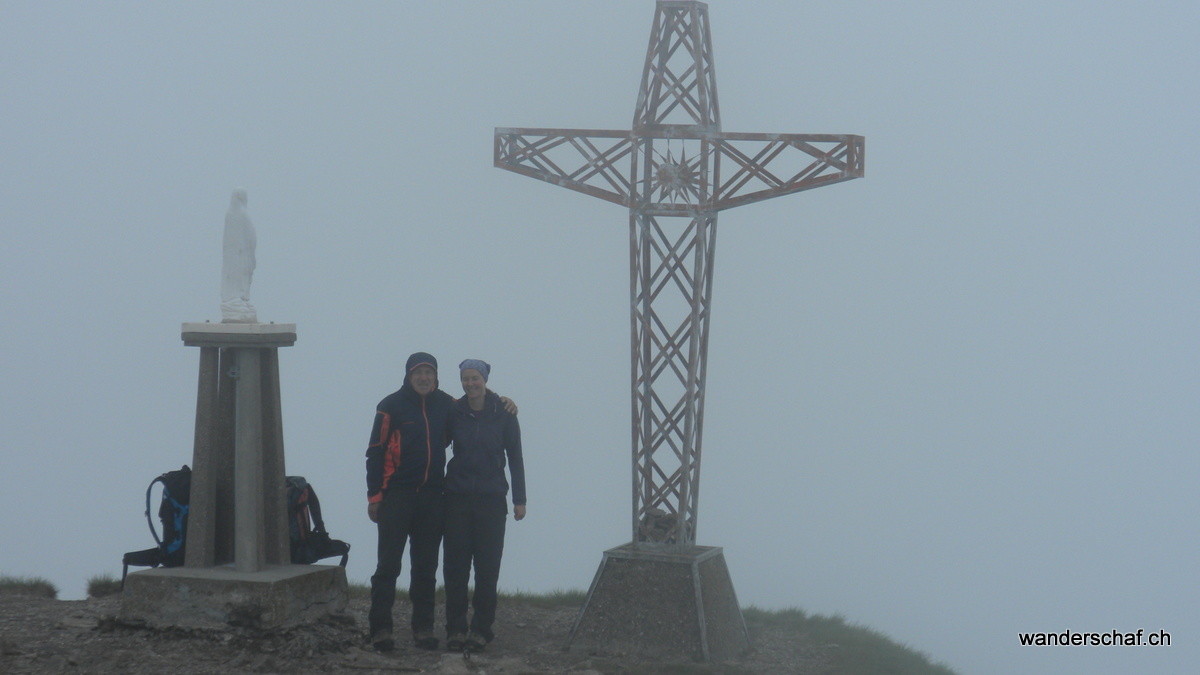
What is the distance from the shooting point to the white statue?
9.77m

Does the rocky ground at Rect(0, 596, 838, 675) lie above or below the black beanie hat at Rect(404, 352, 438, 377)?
below

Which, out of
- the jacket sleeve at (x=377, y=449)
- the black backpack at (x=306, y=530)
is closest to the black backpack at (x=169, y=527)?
the black backpack at (x=306, y=530)

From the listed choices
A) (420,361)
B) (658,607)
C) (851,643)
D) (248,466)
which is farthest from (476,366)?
(851,643)

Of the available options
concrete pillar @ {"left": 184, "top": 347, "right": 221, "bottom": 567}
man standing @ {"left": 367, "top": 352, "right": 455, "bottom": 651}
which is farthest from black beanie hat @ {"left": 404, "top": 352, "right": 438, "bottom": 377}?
concrete pillar @ {"left": 184, "top": 347, "right": 221, "bottom": 567}

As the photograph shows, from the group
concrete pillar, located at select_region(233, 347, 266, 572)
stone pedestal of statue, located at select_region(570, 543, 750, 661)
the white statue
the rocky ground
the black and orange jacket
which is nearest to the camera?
the rocky ground

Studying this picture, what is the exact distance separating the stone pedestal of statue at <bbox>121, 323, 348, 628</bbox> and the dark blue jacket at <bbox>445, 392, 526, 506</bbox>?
50.2 inches

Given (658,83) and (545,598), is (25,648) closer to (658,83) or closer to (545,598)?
(545,598)

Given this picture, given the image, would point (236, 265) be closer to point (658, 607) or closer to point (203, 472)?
point (203, 472)

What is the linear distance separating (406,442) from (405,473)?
0.22m

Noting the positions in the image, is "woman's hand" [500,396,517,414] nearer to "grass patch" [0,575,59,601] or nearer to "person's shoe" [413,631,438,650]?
"person's shoe" [413,631,438,650]

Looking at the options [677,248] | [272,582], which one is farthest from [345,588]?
[677,248]

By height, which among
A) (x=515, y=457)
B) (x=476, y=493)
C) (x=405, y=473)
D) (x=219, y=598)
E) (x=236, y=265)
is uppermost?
(x=236, y=265)

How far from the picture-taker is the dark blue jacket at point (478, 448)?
9.55 m

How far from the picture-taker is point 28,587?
1157cm
